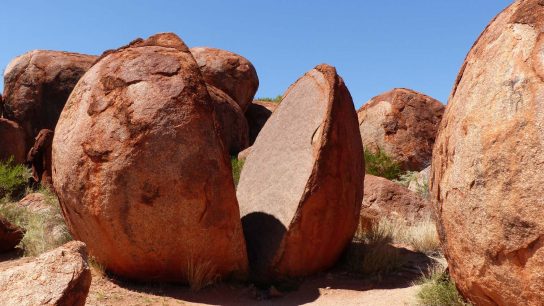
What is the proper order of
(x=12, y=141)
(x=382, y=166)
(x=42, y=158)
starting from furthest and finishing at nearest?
(x=12, y=141) < (x=382, y=166) < (x=42, y=158)

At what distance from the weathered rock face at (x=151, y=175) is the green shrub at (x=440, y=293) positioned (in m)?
1.68

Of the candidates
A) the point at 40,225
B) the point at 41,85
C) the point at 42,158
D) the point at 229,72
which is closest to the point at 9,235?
the point at 40,225

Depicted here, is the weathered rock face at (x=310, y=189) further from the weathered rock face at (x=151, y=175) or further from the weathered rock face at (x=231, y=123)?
the weathered rock face at (x=231, y=123)

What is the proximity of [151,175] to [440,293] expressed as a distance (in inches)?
94.4

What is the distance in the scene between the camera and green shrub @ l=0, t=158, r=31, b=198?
10.5 metres

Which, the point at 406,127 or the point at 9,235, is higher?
the point at 406,127

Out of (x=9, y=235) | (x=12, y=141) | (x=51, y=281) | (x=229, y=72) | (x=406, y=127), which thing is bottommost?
(x=9, y=235)

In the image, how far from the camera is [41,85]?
1347 centimetres

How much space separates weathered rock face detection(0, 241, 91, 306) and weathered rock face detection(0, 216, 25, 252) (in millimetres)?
3567

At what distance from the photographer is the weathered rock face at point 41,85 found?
13383mm

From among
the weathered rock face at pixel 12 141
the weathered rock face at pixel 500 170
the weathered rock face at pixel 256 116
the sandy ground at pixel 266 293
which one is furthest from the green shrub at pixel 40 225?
the weathered rock face at pixel 256 116

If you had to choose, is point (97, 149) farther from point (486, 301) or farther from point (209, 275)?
point (486, 301)

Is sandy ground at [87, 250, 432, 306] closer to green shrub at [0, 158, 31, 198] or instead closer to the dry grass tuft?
the dry grass tuft

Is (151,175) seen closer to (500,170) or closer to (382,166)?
(500,170)
